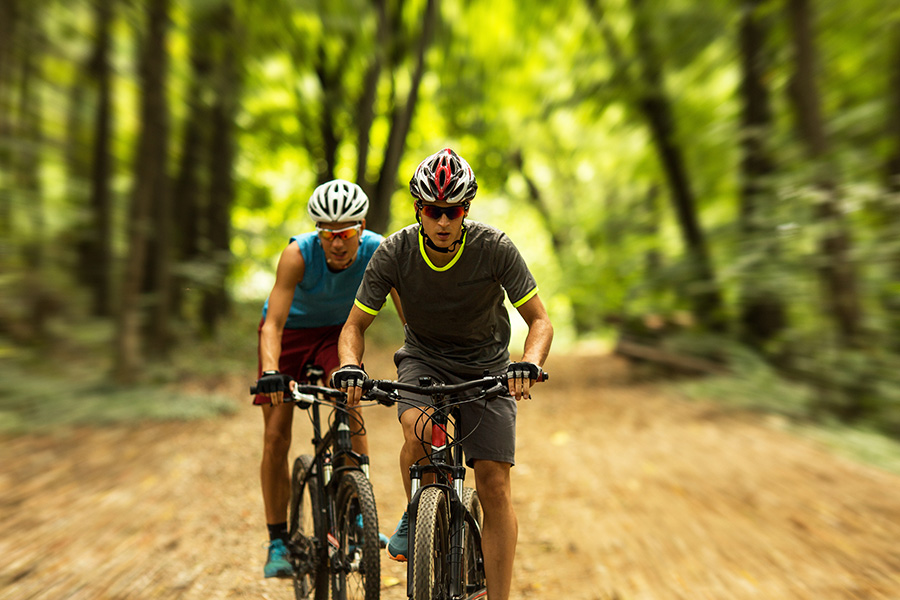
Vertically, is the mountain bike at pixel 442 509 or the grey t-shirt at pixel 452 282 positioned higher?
the grey t-shirt at pixel 452 282

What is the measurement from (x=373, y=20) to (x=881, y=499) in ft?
36.9

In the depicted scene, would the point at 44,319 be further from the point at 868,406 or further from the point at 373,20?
the point at 868,406

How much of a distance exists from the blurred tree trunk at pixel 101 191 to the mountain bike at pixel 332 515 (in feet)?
27.2

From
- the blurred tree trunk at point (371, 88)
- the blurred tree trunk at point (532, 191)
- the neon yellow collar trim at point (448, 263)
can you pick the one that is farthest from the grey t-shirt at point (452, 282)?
the blurred tree trunk at point (532, 191)

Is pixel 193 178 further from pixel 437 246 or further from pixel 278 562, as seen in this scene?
pixel 437 246

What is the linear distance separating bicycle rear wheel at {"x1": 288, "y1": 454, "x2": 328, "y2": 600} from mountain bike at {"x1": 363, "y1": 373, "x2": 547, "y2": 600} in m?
0.89

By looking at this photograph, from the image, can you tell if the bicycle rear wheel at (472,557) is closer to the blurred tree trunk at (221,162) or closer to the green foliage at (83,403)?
the green foliage at (83,403)

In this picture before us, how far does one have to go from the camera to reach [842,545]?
498 cm

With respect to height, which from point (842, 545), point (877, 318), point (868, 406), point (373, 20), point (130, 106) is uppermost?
point (373, 20)

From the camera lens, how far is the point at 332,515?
12.5ft

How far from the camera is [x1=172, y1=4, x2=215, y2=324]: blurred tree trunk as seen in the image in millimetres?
12445

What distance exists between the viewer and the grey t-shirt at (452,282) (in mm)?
3346

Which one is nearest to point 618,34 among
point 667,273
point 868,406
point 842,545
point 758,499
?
point 667,273

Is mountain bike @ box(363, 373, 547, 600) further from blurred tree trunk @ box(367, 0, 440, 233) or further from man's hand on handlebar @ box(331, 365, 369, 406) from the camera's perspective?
blurred tree trunk @ box(367, 0, 440, 233)
